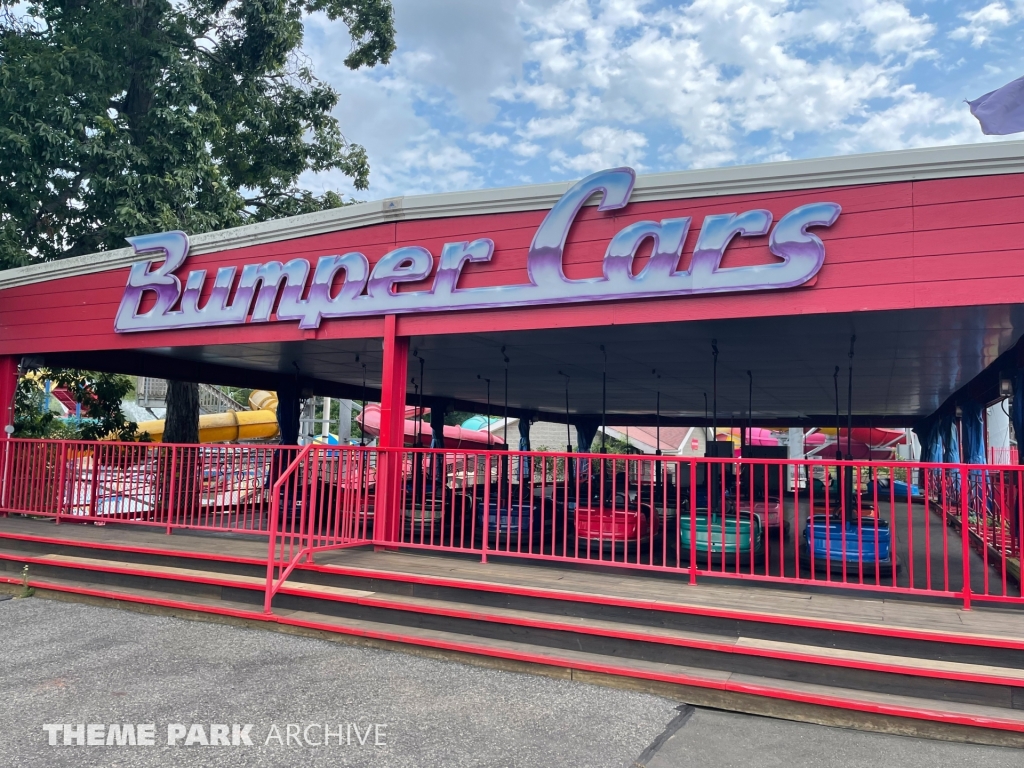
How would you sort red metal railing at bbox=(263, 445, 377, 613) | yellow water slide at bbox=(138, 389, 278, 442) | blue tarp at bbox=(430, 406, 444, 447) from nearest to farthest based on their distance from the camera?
1. red metal railing at bbox=(263, 445, 377, 613)
2. blue tarp at bbox=(430, 406, 444, 447)
3. yellow water slide at bbox=(138, 389, 278, 442)

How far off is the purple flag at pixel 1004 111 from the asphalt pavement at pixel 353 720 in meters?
5.45

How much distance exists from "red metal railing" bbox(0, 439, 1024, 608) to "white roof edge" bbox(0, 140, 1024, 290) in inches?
95.9

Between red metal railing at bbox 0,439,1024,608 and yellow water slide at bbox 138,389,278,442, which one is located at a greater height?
yellow water slide at bbox 138,389,278,442

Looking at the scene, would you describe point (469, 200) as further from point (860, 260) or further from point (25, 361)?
point (25, 361)

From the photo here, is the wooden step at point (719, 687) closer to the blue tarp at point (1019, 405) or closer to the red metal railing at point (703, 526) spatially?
the red metal railing at point (703, 526)

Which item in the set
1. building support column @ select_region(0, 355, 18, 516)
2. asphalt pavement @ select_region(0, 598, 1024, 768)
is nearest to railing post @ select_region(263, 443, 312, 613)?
asphalt pavement @ select_region(0, 598, 1024, 768)

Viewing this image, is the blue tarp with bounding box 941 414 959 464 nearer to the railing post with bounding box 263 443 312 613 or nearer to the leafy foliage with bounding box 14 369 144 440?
the railing post with bounding box 263 443 312 613

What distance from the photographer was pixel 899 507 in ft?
62.0

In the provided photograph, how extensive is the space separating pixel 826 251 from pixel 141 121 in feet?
47.9

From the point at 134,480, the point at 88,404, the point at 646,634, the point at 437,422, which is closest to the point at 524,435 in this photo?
the point at 437,422

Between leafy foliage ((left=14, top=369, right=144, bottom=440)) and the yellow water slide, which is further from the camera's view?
the yellow water slide

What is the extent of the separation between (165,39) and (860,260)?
15.3 m

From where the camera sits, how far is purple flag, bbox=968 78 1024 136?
667cm

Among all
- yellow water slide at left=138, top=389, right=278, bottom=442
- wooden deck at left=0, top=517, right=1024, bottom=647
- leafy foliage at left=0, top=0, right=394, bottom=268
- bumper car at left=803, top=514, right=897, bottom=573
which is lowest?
wooden deck at left=0, top=517, right=1024, bottom=647
